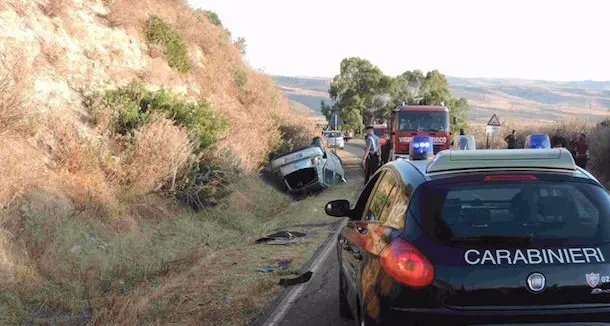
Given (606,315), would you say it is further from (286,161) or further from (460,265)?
(286,161)

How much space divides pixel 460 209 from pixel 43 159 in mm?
8035

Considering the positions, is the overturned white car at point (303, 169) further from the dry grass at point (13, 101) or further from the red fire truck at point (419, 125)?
the dry grass at point (13, 101)

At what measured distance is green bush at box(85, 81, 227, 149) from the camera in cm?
1294

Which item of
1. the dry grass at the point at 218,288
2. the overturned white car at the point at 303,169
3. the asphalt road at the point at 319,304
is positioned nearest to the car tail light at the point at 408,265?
the asphalt road at the point at 319,304

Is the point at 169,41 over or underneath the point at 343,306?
over

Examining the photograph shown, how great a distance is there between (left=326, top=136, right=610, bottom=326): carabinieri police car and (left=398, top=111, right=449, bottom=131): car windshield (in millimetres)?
18144

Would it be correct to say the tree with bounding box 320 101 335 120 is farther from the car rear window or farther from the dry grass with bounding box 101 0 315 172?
the car rear window

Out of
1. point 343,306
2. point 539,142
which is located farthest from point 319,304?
point 539,142

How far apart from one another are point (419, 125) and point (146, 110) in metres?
11.5

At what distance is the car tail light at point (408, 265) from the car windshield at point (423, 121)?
18.9 meters

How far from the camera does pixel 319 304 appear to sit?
704cm

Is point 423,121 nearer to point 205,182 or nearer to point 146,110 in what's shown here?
point 205,182

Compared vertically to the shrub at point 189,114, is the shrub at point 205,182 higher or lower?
lower

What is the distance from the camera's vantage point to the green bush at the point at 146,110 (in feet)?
42.4
